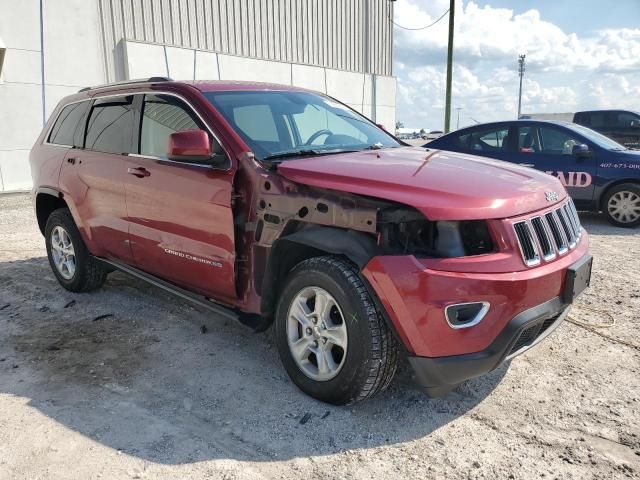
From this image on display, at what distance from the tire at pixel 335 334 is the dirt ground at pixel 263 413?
18 centimetres

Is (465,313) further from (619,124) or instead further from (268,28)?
(268,28)

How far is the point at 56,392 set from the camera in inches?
131

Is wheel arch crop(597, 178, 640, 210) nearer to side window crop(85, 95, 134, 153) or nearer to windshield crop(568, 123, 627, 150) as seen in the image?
windshield crop(568, 123, 627, 150)

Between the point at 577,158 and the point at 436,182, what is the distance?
6.28 metres

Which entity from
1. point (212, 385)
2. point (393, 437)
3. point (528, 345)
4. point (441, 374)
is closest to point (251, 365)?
point (212, 385)

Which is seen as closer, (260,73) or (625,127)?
(625,127)

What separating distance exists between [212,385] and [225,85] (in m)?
2.15

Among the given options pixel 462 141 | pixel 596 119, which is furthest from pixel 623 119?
pixel 462 141

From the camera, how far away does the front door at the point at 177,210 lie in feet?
11.4

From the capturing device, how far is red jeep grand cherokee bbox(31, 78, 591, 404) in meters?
2.64

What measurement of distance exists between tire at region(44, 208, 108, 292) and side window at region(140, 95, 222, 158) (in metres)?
1.42

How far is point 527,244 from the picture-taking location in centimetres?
277

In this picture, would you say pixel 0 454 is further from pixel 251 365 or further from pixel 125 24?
pixel 125 24

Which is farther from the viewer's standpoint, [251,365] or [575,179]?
[575,179]
